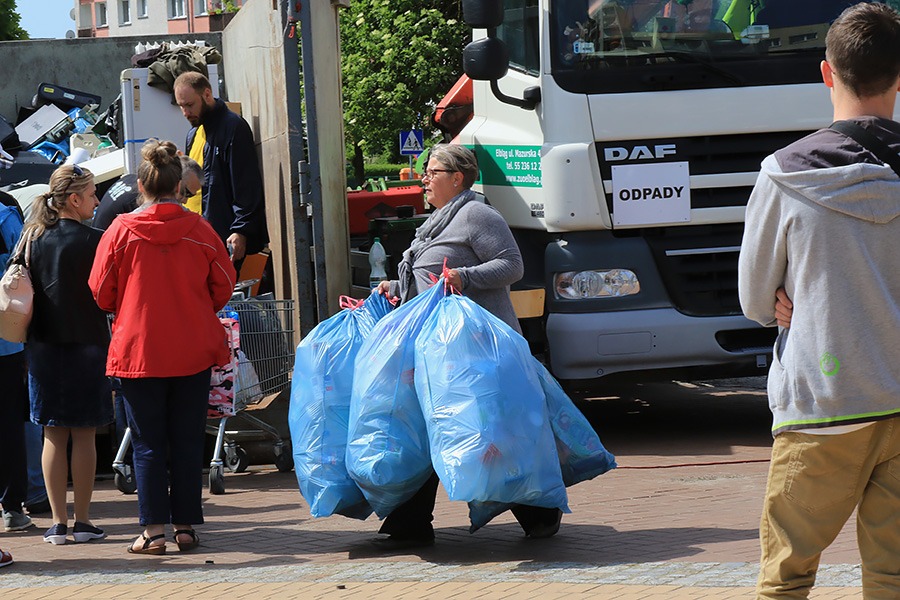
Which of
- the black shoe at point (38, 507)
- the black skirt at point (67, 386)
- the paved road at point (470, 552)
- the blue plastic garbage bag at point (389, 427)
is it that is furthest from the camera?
the black shoe at point (38, 507)

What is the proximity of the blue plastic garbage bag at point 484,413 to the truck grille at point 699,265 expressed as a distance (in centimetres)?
264

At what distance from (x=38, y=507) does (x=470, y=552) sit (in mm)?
2656

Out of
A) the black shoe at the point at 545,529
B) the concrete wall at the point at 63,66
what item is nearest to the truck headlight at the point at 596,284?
the black shoe at the point at 545,529

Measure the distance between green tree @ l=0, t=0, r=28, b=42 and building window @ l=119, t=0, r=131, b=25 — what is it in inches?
1747

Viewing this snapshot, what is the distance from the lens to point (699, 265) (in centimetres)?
811

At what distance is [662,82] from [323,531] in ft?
11.0

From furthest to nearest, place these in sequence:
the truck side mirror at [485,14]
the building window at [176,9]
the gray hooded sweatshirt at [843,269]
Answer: the building window at [176,9], the truck side mirror at [485,14], the gray hooded sweatshirt at [843,269]

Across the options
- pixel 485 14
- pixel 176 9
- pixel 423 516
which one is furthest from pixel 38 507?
pixel 176 9

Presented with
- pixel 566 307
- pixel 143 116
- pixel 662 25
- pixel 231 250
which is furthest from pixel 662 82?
pixel 143 116

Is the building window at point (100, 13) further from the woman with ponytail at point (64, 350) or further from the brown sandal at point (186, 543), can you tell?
the brown sandal at point (186, 543)

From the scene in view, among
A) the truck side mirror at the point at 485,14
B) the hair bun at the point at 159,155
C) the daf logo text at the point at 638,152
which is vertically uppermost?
the truck side mirror at the point at 485,14

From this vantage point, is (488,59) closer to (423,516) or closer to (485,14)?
(485,14)

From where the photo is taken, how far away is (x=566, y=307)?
26.4 ft

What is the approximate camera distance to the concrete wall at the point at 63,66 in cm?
1720
